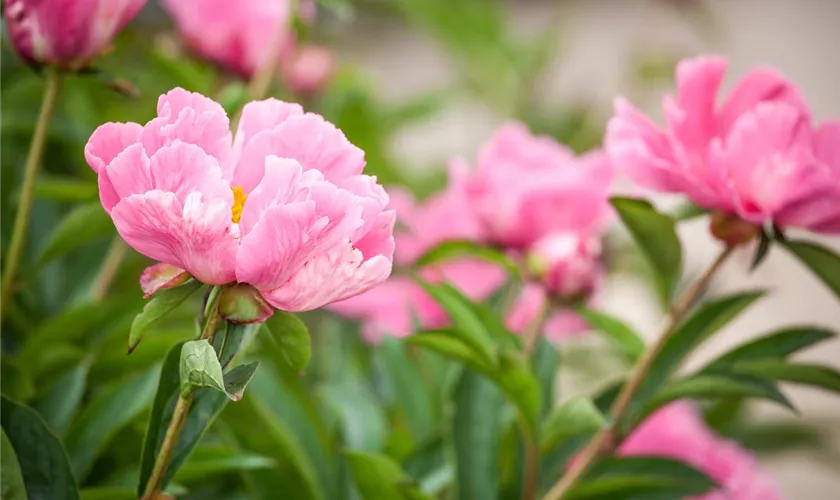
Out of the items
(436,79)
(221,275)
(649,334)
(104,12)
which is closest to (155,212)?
(221,275)

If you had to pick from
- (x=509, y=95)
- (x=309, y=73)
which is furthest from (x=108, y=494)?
(x=509, y=95)

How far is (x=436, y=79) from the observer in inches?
61.5

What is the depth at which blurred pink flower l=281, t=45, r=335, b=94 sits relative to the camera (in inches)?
25.7

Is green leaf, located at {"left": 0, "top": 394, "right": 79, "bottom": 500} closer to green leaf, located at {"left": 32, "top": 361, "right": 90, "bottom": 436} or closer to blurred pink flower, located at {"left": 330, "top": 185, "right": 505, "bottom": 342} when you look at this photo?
green leaf, located at {"left": 32, "top": 361, "right": 90, "bottom": 436}

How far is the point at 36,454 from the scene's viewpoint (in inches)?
9.5

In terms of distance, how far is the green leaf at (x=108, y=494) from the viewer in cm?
27

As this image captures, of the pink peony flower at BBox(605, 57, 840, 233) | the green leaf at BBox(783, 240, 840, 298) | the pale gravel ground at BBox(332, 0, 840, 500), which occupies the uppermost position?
A: the pink peony flower at BBox(605, 57, 840, 233)

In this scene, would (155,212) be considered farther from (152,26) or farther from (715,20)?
(715,20)

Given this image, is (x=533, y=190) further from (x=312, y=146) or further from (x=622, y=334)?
(x=312, y=146)

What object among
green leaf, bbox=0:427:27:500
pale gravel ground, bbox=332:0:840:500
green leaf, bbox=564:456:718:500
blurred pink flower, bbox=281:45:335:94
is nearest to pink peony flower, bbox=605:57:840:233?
green leaf, bbox=564:456:718:500

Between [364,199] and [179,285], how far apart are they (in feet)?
0.19

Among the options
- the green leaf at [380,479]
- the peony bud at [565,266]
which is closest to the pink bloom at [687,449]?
the peony bud at [565,266]

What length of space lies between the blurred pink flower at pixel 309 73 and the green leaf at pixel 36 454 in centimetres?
44

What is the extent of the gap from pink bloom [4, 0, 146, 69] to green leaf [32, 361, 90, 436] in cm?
13
